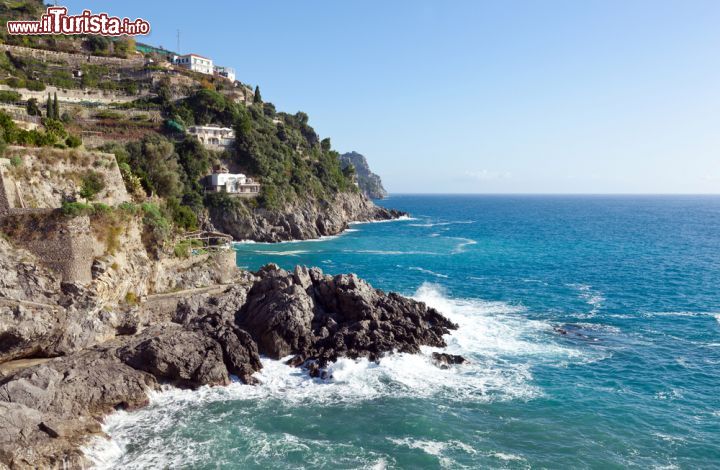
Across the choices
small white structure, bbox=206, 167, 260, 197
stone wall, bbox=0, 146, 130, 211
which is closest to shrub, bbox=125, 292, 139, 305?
stone wall, bbox=0, 146, 130, 211

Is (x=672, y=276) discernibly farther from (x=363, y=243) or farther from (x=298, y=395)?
(x=298, y=395)

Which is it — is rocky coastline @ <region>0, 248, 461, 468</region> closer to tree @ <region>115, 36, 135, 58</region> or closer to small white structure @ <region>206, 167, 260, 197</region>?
small white structure @ <region>206, 167, 260, 197</region>

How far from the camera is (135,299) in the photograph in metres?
32.0

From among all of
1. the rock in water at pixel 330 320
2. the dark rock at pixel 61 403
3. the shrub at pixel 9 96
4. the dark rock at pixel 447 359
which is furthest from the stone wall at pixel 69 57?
the dark rock at pixel 447 359

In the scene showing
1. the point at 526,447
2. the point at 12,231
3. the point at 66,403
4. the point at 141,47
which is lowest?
the point at 526,447

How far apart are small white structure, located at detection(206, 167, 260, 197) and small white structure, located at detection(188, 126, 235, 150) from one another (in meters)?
5.52

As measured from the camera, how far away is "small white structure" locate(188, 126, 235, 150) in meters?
85.2

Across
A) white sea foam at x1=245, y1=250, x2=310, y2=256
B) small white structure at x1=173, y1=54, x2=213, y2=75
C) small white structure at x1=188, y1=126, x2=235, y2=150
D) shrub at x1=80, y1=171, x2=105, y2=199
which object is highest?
small white structure at x1=173, y1=54, x2=213, y2=75

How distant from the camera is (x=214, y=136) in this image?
8775 cm

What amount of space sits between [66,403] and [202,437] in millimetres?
5982

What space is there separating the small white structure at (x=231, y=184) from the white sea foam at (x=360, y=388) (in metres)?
56.2

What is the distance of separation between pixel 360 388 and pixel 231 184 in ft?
206

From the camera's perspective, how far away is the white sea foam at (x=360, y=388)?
19.9 meters

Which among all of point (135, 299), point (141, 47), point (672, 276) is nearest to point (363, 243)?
point (672, 276)
